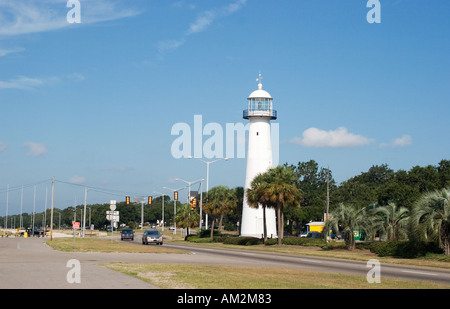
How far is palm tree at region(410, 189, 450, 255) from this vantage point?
33.4m

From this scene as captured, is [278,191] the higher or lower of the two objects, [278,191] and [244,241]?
the higher

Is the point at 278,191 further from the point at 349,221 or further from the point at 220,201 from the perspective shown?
the point at 220,201

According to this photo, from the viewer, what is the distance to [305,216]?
108m

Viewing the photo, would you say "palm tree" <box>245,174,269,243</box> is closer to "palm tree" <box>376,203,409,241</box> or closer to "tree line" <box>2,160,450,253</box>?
"tree line" <box>2,160,450,253</box>

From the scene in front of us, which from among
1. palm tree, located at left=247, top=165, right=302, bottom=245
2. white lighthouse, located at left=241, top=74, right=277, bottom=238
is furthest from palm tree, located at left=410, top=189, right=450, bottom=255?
white lighthouse, located at left=241, top=74, right=277, bottom=238

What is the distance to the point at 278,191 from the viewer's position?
2291 inches

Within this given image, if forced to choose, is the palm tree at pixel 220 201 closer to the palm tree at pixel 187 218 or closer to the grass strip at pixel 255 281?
the palm tree at pixel 187 218

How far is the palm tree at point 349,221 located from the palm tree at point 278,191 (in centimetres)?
1125

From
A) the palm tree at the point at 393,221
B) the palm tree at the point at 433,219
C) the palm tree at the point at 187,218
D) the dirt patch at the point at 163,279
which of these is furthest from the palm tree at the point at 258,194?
the dirt patch at the point at 163,279

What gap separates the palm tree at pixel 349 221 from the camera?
149 feet

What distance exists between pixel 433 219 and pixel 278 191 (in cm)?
2553

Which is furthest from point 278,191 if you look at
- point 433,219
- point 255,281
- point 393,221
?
point 255,281
